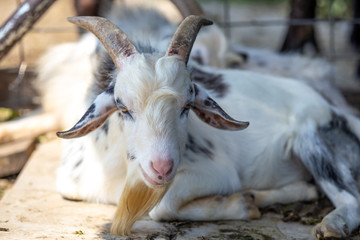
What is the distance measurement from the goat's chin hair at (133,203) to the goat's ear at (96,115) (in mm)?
342

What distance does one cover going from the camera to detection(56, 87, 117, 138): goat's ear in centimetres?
321

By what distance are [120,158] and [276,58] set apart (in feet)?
10.7

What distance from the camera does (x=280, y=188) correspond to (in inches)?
161

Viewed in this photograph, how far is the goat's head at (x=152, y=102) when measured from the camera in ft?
9.61

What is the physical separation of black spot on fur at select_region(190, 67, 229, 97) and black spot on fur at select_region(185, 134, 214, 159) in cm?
56

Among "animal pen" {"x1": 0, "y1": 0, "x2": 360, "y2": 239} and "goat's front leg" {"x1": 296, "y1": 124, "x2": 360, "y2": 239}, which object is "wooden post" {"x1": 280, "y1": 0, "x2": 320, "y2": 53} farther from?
"goat's front leg" {"x1": 296, "y1": 124, "x2": 360, "y2": 239}

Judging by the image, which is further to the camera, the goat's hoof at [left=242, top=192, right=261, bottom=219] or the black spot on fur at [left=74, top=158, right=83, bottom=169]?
the black spot on fur at [left=74, top=158, right=83, bottom=169]

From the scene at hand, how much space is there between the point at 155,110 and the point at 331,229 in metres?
1.23

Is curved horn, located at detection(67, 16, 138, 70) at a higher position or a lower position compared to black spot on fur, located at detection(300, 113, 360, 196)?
higher

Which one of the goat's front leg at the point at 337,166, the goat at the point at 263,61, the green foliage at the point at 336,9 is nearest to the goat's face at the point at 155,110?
the goat's front leg at the point at 337,166

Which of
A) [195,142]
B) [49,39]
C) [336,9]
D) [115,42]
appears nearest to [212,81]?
Answer: [195,142]

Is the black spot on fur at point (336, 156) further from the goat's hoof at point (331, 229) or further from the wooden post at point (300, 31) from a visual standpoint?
the wooden post at point (300, 31)

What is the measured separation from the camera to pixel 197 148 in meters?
3.85

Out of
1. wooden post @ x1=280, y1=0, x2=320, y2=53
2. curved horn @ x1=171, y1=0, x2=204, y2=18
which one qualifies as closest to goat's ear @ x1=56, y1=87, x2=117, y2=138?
curved horn @ x1=171, y1=0, x2=204, y2=18
